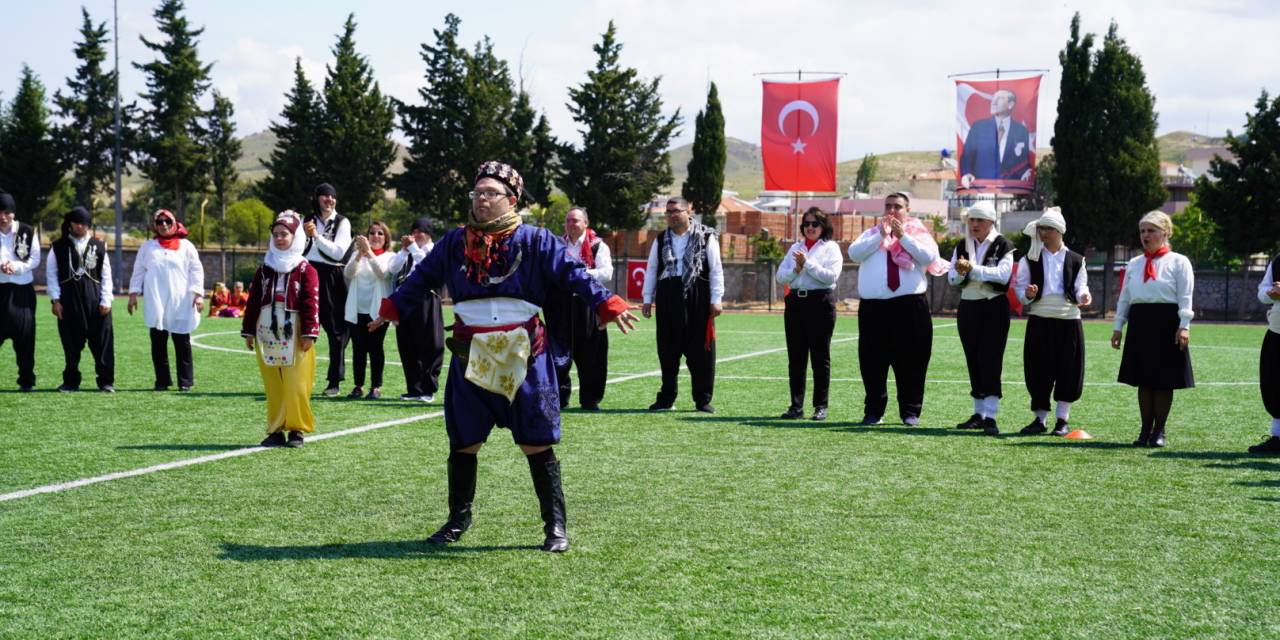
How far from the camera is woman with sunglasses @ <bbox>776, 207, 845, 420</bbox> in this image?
1105 cm

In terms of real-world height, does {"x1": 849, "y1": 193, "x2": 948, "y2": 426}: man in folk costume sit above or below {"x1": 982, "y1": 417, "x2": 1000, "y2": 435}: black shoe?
above

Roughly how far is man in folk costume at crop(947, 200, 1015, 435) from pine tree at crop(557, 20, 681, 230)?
46.6m

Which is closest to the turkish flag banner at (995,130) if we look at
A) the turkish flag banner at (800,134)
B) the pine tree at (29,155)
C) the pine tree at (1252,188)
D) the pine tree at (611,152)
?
the turkish flag banner at (800,134)

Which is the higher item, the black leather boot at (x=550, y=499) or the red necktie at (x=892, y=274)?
the red necktie at (x=892, y=274)

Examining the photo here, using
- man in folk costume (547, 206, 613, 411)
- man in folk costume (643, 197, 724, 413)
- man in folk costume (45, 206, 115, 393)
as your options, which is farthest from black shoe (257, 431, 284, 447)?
man in folk costume (45, 206, 115, 393)

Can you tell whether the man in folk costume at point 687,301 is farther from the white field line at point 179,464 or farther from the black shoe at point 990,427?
the black shoe at point 990,427

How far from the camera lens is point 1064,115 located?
1732 inches

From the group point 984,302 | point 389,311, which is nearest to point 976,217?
point 984,302

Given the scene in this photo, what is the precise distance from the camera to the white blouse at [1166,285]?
30.8 ft

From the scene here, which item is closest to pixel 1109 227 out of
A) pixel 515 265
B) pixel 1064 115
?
pixel 1064 115

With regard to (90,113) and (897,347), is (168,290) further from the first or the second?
(90,113)

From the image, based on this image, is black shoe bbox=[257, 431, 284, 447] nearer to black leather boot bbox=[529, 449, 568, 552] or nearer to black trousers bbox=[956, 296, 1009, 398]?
black leather boot bbox=[529, 449, 568, 552]

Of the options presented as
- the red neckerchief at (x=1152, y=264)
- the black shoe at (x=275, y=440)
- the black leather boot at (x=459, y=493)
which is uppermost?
the red neckerchief at (x=1152, y=264)

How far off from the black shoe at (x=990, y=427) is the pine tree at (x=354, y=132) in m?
49.1
